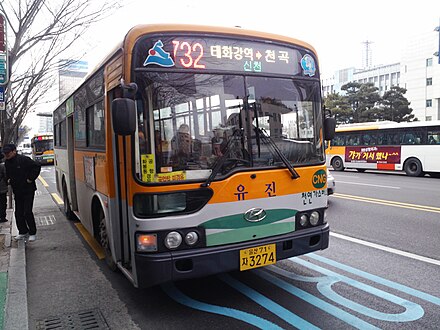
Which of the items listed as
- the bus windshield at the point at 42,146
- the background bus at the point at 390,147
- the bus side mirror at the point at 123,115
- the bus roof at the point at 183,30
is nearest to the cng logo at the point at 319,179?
the bus roof at the point at 183,30

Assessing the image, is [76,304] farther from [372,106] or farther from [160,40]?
[372,106]

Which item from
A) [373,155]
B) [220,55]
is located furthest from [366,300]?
[373,155]

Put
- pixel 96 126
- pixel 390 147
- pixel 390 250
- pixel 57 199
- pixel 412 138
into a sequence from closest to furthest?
pixel 96 126
pixel 390 250
pixel 57 199
pixel 412 138
pixel 390 147

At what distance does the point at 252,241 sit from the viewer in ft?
12.9

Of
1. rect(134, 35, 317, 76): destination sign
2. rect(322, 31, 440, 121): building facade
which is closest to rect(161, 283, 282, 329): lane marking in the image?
rect(134, 35, 317, 76): destination sign

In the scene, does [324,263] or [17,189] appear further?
[17,189]

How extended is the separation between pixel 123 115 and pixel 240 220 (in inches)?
59.0

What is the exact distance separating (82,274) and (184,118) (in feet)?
9.22

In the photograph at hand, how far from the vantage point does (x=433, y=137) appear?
17.2m

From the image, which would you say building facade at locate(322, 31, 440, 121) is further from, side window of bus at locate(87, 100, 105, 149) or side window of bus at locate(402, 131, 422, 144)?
side window of bus at locate(87, 100, 105, 149)

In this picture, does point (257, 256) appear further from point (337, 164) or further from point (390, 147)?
point (337, 164)

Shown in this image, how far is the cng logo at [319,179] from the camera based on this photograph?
14.5 feet

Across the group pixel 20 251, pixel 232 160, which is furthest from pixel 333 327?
pixel 20 251

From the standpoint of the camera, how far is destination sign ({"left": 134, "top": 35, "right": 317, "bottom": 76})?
365cm
